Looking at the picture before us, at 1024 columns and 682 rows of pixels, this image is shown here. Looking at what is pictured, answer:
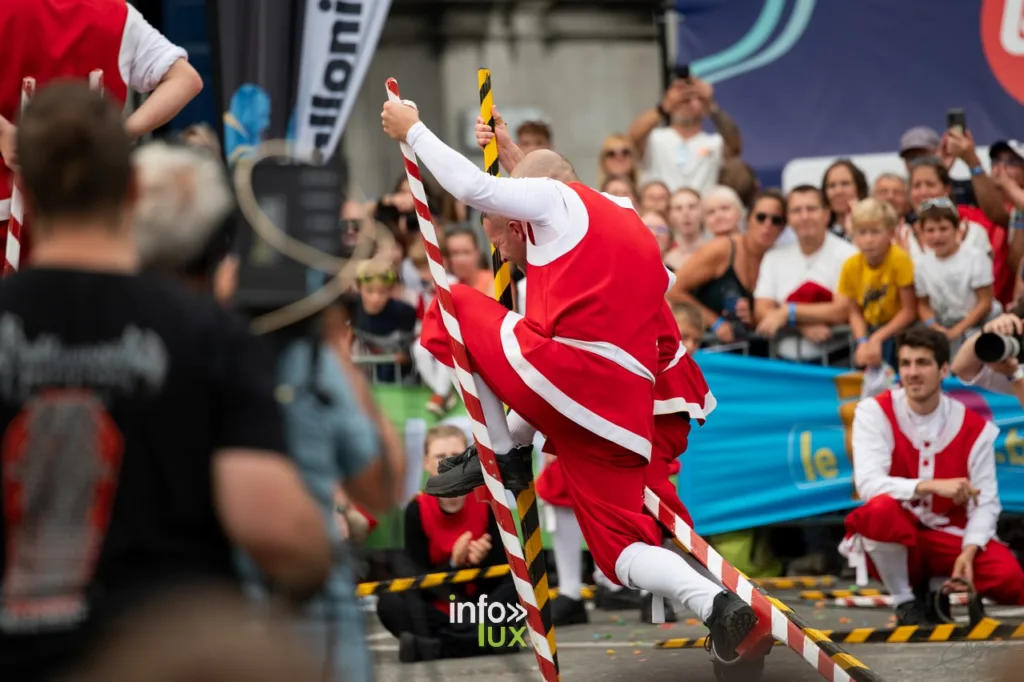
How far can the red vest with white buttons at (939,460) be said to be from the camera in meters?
7.71

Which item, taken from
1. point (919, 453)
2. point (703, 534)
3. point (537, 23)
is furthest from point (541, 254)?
point (537, 23)

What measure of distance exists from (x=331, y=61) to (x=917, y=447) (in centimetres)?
528

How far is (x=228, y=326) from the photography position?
292 cm

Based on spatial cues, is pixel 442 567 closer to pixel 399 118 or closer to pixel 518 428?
pixel 518 428

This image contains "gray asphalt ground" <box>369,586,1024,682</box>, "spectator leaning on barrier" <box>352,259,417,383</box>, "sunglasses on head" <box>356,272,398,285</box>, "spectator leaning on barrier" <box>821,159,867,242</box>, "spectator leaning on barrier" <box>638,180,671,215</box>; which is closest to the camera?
"gray asphalt ground" <box>369,586,1024,682</box>

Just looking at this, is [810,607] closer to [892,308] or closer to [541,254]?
[892,308]

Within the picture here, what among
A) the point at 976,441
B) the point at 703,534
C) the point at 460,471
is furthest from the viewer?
the point at 703,534

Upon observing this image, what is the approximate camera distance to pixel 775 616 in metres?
5.66

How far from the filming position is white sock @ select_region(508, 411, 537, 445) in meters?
6.02

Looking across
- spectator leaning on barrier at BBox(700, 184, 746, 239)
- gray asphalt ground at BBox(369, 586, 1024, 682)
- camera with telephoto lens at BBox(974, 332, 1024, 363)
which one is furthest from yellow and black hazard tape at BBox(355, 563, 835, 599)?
spectator leaning on barrier at BBox(700, 184, 746, 239)

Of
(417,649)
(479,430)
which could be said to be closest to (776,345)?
(417,649)

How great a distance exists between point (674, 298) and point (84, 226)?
667cm

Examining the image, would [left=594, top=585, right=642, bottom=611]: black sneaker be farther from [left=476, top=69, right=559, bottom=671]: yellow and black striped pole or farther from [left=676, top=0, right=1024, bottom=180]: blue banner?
[left=676, top=0, right=1024, bottom=180]: blue banner

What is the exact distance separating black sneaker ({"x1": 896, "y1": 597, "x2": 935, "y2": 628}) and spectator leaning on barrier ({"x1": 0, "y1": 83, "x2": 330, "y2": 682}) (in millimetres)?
5099
